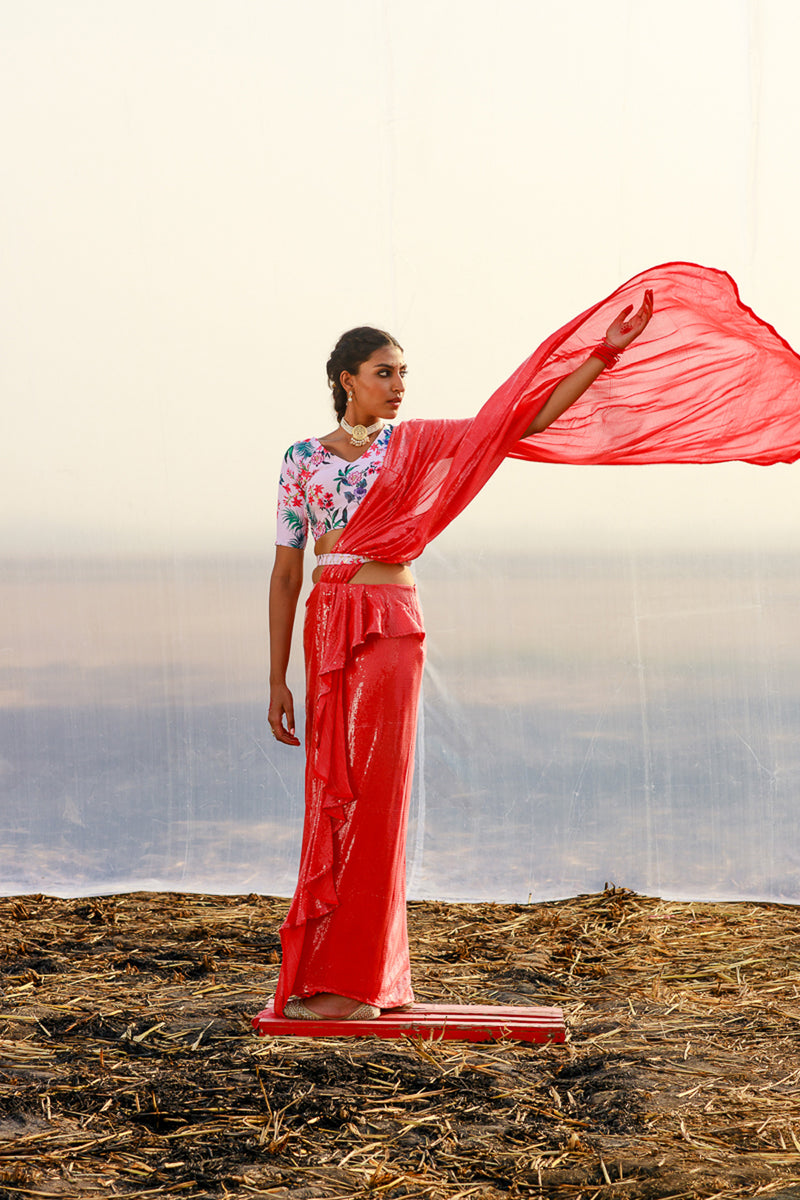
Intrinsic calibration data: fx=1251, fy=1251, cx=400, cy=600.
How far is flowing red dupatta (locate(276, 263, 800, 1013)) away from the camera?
3.07 m

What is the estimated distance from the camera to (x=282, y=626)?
3.24 metres

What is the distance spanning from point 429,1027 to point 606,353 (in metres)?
1.66

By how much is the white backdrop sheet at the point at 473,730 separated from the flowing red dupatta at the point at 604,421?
1.37 m

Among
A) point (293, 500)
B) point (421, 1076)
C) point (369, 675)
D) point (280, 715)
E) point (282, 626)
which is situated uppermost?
point (293, 500)

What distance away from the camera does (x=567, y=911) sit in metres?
4.42

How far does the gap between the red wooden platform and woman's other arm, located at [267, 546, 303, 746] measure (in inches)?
27.2

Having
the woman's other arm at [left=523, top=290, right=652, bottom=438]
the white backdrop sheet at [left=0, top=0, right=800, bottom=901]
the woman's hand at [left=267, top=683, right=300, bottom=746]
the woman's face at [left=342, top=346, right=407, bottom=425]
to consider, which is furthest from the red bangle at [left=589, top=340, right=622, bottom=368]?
the white backdrop sheet at [left=0, top=0, right=800, bottom=901]

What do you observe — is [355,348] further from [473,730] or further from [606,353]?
[473,730]

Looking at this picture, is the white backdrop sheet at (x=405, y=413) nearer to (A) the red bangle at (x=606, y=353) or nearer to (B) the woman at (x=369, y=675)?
(B) the woman at (x=369, y=675)

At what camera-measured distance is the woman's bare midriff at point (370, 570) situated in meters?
3.12

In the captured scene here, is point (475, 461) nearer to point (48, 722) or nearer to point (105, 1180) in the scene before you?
point (105, 1180)

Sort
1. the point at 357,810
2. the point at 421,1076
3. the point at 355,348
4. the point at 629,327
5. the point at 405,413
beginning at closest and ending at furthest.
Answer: the point at 421,1076 < the point at 629,327 < the point at 357,810 < the point at 355,348 < the point at 405,413

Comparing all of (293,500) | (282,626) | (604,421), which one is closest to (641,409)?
(604,421)

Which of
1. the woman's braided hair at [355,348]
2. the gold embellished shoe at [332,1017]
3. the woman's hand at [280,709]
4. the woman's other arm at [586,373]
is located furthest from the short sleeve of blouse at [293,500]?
the gold embellished shoe at [332,1017]
